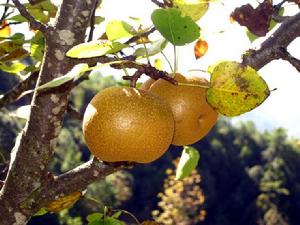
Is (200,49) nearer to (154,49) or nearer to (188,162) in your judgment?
(188,162)

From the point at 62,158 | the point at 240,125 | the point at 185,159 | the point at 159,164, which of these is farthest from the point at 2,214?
the point at 240,125

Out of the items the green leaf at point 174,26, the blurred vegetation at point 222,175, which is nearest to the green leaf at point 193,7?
the green leaf at point 174,26

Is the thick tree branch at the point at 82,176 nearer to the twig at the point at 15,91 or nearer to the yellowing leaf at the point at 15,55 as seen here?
the twig at the point at 15,91

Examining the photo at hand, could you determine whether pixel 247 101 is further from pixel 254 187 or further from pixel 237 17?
pixel 254 187

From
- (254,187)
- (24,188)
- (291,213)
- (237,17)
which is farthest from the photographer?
(254,187)

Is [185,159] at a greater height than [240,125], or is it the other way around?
[185,159]

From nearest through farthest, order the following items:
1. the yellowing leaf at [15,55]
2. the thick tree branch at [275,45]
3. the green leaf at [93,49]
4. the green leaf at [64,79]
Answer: the green leaf at [64,79]
the green leaf at [93,49]
the thick tree branch at [275,45]
the yellowing leaf at [15,55]
